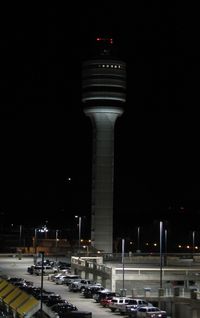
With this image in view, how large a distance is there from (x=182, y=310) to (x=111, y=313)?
5.05m

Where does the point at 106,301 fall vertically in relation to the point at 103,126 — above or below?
below

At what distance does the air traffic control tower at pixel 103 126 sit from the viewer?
147m

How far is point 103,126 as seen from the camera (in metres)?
147

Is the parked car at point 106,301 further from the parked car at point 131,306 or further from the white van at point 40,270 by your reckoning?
the white van at point 40,270

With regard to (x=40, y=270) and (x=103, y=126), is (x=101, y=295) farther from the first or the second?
(x=103, y=126)

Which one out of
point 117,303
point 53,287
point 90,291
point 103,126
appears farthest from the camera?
point 103,126

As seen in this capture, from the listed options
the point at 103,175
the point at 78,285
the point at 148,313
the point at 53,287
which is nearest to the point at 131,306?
the point at 148,313

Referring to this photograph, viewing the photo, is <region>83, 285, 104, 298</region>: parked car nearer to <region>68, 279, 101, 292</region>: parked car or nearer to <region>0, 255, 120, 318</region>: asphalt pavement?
<region>0, 255, 120, 318</region>: asphalt pavement

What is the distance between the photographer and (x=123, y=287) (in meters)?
73.2

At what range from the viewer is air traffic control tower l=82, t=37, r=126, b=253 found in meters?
147

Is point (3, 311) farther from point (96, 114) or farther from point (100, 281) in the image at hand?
point (96, 114)

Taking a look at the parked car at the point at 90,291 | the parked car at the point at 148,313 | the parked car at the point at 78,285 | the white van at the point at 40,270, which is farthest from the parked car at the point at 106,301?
the white van at the point at 40,270

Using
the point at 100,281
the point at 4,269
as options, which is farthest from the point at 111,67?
the point at 100,281

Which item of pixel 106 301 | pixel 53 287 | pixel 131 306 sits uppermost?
pixel 53 287
